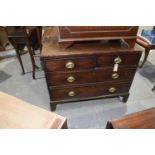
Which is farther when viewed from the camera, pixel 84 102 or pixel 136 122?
pixel 84 102

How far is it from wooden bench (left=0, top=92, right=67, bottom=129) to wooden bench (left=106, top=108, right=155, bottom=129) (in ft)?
0.95

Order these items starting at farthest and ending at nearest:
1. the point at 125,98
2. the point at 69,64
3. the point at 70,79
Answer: the point at 125,98 < the point at 70,79 < the point at 69,64

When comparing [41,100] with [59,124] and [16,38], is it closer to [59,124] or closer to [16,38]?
[16,38]

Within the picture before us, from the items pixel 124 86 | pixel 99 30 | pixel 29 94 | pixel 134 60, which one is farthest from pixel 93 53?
pixel 29 94

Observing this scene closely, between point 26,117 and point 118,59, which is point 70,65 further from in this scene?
point 26,117

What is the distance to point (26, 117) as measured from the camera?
31.9 inches

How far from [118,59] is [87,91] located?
506 millimetres

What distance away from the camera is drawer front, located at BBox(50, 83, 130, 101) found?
1622 mm

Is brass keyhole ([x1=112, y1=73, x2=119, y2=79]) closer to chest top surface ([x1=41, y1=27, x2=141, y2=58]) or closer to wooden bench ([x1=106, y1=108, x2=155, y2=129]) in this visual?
chest top surface ([x1=41, y1=27, x2=141, y2=58])

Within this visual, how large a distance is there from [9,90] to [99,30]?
1.53 metres

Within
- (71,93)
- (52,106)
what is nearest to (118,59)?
(71,93)

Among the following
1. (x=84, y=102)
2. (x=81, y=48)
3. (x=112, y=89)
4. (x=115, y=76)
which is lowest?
(x=84, y=102)

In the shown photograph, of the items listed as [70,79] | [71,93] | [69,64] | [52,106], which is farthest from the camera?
[52,106]

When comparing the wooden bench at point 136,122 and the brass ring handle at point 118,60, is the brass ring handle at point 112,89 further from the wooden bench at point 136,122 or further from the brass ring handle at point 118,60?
the wooden bench at point 136,122
